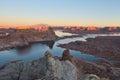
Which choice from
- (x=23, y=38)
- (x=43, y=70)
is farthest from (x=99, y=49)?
(x=43, y=70)

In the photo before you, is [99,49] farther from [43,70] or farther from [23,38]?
[43,70]

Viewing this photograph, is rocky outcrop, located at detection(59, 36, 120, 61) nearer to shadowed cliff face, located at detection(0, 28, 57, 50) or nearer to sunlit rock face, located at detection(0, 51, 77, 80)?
shadowed cliff face, located at detection(0, 28, 57, 50)

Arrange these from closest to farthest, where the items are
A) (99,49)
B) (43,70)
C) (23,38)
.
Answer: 1. (43,70)
2. (99,49)
3. (23,38)

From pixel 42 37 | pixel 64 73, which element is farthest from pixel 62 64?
pixel 42 37

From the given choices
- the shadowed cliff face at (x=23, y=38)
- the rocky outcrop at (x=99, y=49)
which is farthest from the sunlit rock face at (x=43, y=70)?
the shadowed cliff face at (x=23, y=38)

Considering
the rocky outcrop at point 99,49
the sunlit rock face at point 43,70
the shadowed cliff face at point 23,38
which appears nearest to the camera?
the sunlit rock face at point 43,70

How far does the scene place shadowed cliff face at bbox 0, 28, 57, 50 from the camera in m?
108

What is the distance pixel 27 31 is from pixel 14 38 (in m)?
27.4

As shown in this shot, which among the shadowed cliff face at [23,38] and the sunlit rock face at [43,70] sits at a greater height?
the sunlit rock face at [43,70]

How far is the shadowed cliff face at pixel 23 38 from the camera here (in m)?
108

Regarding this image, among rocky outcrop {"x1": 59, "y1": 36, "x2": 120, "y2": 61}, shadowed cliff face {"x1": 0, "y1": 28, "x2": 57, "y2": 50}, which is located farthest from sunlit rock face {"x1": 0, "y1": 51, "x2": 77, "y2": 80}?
shadowed cliff face {"x1": 0, "y1": 28, "x2": 57, "y2": 50}

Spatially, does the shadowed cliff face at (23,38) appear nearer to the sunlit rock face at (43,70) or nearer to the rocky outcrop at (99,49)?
the rocky outcrop at (99,49)

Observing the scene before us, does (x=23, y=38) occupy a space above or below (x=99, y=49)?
above

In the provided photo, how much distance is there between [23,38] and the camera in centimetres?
12519
